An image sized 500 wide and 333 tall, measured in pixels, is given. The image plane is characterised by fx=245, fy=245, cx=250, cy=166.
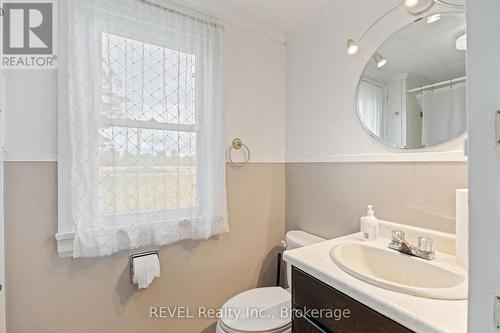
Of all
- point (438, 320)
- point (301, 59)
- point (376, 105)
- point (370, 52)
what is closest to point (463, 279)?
point (438, 320)

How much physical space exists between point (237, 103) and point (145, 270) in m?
1.16

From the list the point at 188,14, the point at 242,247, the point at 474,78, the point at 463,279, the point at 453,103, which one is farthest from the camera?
the point at 242,247

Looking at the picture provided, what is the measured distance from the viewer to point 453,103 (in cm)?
105

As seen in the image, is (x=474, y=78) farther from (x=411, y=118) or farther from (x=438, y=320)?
(x=411, y=118)

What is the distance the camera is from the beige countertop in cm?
59

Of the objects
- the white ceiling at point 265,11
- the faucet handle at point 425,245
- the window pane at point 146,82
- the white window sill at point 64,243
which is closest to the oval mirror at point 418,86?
the faucet handle at point 425,245

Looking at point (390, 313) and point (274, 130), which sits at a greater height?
point (274, 130)

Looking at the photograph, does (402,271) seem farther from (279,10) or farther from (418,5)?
(279,10)

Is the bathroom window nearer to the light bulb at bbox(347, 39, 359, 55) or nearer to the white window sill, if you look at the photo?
the white window sill

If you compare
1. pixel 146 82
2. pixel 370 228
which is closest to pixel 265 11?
pixel 146 82

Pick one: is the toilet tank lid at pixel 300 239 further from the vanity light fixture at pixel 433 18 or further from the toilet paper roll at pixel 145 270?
the vanity light fixture at pixel 433 18

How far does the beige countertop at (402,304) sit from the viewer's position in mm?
586

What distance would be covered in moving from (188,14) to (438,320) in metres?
1.74

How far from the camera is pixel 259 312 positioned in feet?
4.29
